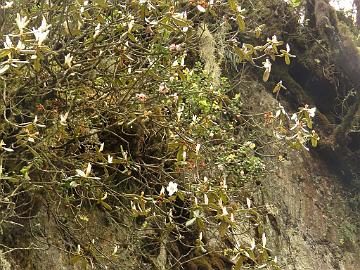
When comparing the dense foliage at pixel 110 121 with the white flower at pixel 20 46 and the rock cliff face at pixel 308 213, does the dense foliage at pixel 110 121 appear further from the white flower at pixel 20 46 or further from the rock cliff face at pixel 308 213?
the rock cliff face at pixel 308 213

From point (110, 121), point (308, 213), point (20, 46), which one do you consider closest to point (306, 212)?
point (308, 213)

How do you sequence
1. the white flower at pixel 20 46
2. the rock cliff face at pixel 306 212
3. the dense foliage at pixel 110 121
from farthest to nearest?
the rock cliff face at pixel 306 212
the dense foliage at pixel 110 121
the white flower at pixel 20 46

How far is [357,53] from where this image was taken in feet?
26.0

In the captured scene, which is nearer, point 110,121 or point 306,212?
point 110,121

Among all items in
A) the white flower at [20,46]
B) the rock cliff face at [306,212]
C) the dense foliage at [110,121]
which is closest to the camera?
the white flower at [20,46]

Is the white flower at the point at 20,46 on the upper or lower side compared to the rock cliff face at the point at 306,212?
upper

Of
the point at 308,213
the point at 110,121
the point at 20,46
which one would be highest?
the point at 20,46

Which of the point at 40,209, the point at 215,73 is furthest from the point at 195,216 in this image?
the point at 215,73

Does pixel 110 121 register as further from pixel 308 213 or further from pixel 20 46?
pixel 308 213

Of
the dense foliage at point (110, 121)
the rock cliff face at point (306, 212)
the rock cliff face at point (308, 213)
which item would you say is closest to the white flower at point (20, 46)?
the dense foliage at point (110, 121)

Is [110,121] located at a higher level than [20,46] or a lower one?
lower

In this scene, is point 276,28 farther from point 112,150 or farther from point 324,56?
point 112,150

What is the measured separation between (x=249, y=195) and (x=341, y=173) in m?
2.61

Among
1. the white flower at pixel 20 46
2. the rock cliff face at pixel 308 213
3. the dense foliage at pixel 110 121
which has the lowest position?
the rock cliff face at pixel 308 213
